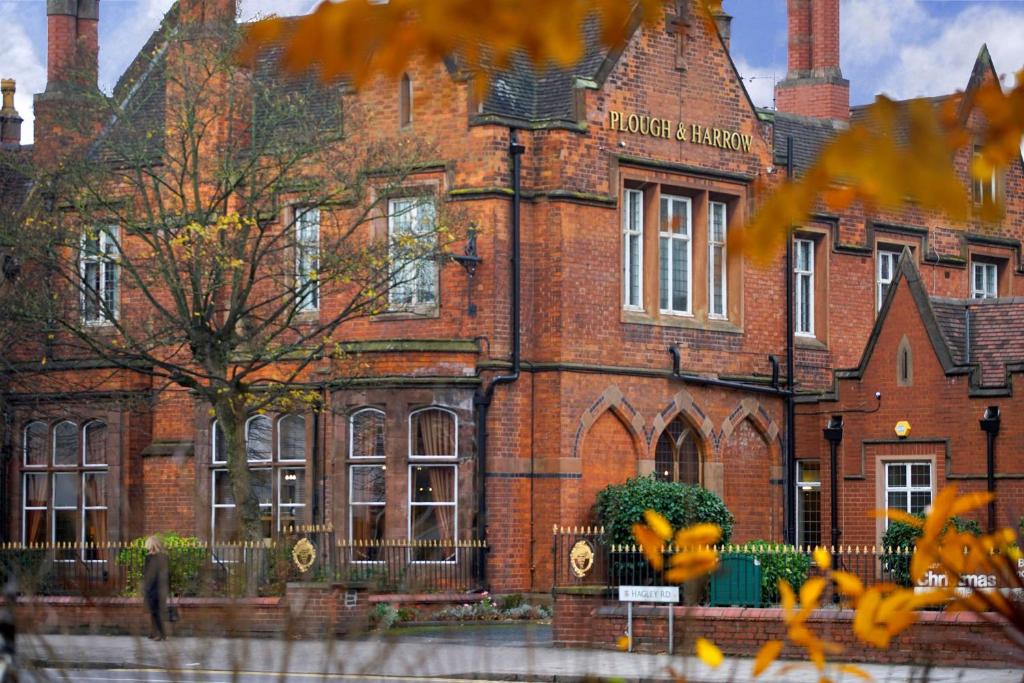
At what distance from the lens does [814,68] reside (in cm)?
4253

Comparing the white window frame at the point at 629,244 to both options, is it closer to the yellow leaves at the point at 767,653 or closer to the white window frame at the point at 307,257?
the white window frame at the point at 307,257

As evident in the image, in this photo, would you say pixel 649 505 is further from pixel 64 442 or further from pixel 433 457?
pixel 64 442

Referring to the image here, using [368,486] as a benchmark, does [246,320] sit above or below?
above

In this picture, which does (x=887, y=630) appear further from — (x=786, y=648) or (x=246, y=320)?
(x=246, y=320)

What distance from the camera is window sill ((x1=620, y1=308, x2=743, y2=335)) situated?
109ft

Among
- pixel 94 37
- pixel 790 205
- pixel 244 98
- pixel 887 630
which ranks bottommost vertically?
pixel 887 630

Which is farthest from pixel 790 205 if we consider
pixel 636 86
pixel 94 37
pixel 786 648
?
pixel 94 37

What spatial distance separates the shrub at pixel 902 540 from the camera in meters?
25.6

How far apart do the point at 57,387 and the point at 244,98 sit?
701 cm

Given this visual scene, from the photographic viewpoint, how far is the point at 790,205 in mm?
4371

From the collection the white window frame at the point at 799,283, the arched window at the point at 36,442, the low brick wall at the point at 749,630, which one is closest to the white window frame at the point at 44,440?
the arched window at the point at 36,442

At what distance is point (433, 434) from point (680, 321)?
5163 millimetres

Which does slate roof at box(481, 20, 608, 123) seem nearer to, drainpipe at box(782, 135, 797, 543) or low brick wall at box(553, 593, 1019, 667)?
drainpipe at box(782, 135, 797, 543)

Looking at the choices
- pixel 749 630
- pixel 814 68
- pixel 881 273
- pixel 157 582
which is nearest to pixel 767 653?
pixel 157 582
